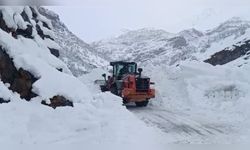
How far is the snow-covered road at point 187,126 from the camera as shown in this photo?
9723mm

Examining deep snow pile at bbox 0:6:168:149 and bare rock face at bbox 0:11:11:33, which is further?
bare rock face at bbox 0:11:11:33

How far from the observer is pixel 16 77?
10.8 meters

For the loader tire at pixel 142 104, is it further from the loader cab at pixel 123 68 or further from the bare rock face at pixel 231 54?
the bare rock face at pixel 231 54

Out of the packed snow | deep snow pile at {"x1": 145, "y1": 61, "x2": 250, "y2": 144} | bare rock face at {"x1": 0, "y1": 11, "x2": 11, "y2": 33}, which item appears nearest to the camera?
the packed snow

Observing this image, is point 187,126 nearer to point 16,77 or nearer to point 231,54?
point 16,77

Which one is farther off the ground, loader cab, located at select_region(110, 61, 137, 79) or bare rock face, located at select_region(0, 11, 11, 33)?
bare rock face, located at select_region(0, 11, 11, 33)

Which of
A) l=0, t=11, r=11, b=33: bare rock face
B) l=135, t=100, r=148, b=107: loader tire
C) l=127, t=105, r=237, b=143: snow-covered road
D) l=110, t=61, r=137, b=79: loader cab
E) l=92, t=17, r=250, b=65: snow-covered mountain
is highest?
l=92, t=17, r=250, b=65: snow-covered mountain

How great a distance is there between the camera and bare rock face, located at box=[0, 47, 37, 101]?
34.3 ft

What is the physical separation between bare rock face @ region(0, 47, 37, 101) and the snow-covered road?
335 centimetres

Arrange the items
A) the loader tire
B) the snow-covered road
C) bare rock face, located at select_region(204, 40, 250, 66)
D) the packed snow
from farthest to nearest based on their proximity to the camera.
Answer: bare rock face, located at select_region(204, 40, 250, 66) < the loader tire < the snow-covered road < the packed snow

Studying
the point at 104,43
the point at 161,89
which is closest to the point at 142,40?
the point at 104,43

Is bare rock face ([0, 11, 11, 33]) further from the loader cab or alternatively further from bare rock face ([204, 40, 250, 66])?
bare rock face ([204, 40, 250, 66])

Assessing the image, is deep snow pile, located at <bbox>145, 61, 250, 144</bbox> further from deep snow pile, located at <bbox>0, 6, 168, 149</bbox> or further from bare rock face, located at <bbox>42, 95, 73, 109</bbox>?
bare rock face, located at <bbox>42, 95, 73, 109</bbox>

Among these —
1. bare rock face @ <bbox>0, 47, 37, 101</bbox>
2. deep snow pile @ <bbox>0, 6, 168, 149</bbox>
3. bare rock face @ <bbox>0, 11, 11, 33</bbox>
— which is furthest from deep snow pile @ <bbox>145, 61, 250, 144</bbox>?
bare rock face @ <bbox>0, 11, 11, 33</bbox>
